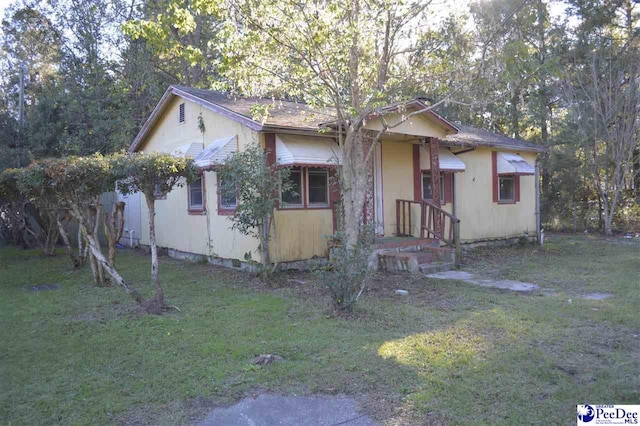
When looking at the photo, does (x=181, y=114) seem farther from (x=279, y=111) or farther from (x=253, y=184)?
(x=253, y=184)

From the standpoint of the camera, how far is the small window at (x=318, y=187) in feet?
34.4

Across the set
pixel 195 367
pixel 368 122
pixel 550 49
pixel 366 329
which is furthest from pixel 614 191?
pixel 195 367

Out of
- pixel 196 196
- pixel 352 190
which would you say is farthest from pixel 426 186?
pixel 196 196

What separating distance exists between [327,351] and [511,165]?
11.1 meters

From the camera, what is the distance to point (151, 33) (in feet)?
24.7

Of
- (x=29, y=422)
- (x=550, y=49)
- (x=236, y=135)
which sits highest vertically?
(x=550, y=49)

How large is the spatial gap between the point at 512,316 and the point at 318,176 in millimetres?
5510

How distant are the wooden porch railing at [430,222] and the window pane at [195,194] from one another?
4.93 m

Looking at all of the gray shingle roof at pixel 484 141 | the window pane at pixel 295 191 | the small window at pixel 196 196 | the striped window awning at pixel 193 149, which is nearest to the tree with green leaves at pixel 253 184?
the window pane at pixel 295 191

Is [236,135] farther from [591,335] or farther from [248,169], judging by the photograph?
[591,335]

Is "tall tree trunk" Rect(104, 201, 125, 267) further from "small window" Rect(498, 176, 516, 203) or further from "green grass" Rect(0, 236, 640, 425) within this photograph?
"small window" Rect(498, 176, 516, 203)

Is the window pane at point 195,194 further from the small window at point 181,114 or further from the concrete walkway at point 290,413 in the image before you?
the concrete walkway at point 290,413

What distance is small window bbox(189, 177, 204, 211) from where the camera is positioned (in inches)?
468

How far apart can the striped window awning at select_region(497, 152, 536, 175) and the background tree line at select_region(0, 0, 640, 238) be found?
1451 millimetres
